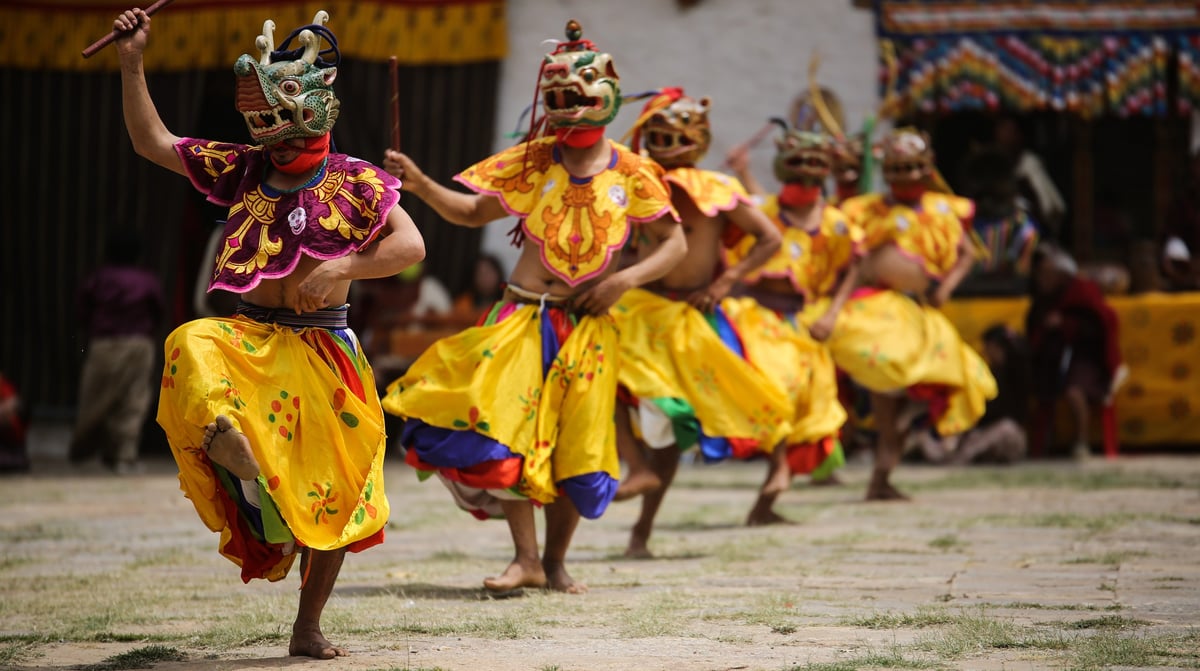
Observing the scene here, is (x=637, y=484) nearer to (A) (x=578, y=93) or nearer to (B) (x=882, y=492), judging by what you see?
(A) (x=578, y=93)

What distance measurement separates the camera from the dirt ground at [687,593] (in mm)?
4582

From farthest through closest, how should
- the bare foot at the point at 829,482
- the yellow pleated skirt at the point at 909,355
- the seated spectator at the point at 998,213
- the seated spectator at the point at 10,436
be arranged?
the seated spectator at the point at 998,213 < the seated spectator at the point at 10,436 < the bare foot at the point at 829,482 < the yellow pleated skirt at the point at 909,355

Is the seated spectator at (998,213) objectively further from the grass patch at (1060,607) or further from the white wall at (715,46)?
the grass patch at (1060,607)

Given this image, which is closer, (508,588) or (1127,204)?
(508,588)

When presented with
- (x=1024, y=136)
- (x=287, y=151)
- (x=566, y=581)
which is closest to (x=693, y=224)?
(x=566, y=581)

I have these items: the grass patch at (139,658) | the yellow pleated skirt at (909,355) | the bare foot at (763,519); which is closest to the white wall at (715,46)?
the yellow pleated skirt at (909,355)

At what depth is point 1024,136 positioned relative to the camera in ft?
44.2

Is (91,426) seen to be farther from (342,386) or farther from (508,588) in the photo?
(342,386)

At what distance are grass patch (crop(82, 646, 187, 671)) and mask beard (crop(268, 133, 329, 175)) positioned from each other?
53.9 inches

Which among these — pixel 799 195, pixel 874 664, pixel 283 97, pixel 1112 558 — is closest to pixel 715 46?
pixel 799 195

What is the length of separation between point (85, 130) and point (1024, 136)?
726 cm

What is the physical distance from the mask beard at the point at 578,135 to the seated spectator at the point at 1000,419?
6.72 metres

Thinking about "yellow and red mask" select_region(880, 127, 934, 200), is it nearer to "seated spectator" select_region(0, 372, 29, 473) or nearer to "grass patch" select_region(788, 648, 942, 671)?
"grass patch" select_region(788, 648, 942, 671)

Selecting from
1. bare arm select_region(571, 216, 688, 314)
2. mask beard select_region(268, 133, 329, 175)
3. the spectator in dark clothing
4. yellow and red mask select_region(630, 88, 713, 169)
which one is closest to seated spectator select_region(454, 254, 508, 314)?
the spectator in dark clothing
